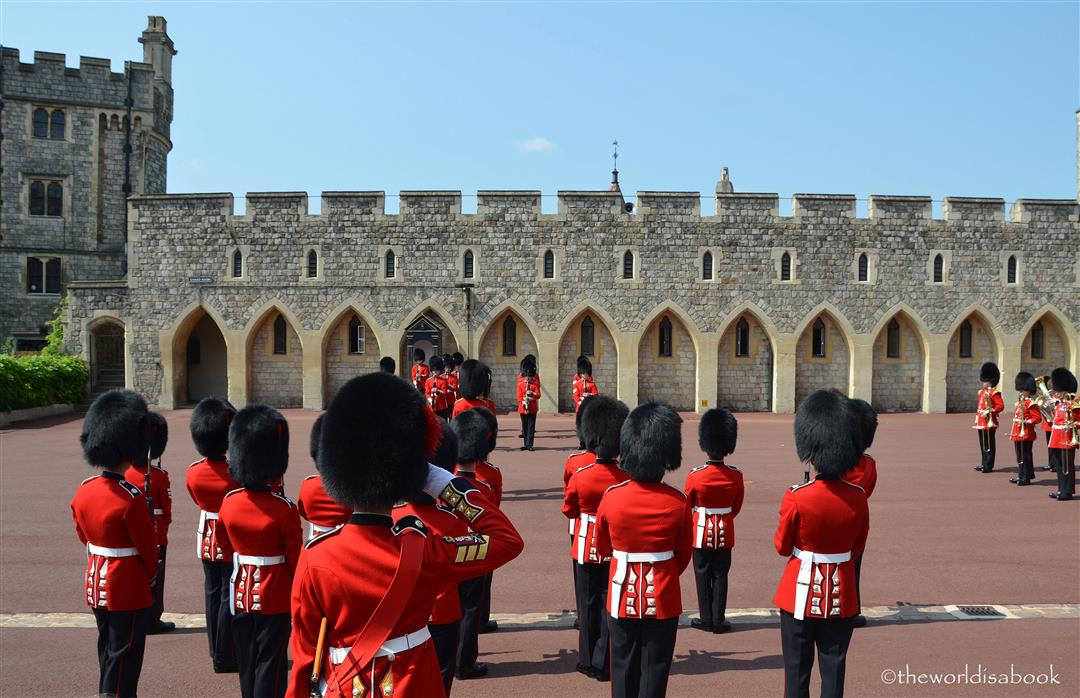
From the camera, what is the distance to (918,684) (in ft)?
15.0

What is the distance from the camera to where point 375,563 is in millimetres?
2264

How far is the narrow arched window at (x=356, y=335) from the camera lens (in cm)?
2111

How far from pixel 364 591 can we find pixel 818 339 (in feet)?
67.5

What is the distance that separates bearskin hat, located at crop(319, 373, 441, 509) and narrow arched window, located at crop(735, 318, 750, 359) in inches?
759

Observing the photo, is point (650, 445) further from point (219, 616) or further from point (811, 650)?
point (219, 616)

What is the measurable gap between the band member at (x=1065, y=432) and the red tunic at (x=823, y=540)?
762 centimetres

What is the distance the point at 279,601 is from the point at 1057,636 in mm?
5103

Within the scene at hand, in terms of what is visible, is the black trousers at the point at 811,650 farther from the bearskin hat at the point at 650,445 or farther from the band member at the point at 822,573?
the bearskin hat at the point at 650,445

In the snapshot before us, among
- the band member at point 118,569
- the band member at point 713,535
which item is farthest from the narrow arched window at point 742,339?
the band member at point 118,569

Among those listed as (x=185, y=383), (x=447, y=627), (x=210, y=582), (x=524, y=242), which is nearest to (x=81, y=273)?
(x=185, y=383)

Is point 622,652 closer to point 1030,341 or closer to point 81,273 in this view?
point 1030,341

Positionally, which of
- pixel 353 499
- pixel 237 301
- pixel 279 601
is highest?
pixel 237 301

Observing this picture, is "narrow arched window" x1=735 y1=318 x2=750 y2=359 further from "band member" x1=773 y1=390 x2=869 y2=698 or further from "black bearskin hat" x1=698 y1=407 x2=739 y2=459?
"band member" x1=773 y1=390 x2=869 y2=698

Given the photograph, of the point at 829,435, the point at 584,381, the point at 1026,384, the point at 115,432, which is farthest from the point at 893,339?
the point at 115,432
